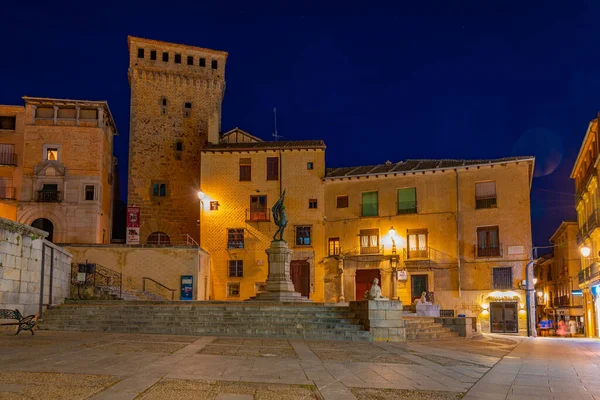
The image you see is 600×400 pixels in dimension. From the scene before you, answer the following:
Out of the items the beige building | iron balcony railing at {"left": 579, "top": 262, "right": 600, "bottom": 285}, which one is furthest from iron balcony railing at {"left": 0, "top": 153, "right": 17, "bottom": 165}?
iron balcony railing at {"left": 579, "top": 262, "right": 600, "bottom": 285}

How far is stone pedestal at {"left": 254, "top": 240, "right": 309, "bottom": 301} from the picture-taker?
23688 millimetres

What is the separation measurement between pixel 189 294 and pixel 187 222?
10.1 meters

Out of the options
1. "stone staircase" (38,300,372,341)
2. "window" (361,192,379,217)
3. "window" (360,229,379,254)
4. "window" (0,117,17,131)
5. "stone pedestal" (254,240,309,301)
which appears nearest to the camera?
"stone staircase" (38,300,372,341)

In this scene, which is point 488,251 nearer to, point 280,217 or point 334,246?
point 334,246

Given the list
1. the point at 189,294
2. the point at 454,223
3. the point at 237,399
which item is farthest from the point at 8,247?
the point at 454,223

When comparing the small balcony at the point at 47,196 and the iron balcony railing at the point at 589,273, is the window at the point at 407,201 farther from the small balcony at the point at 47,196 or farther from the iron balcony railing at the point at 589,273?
→ the small balcony at the point at 47,196

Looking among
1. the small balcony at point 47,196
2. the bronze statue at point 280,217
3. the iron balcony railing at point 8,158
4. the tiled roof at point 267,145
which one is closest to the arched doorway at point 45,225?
the small balcony at point 47,196

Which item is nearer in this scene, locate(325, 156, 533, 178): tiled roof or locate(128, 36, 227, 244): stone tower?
locate(325, 156, 533, 178): tiled roof

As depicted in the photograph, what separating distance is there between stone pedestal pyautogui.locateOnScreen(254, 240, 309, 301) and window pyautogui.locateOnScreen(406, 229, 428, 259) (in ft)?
43.2

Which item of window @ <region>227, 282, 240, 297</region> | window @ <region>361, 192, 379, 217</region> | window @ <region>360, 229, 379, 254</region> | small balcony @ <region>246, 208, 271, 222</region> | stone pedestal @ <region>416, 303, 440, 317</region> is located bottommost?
stone pedestal @ <region>416, 303, 440, 317</region>

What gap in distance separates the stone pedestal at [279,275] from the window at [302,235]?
12.6 metres

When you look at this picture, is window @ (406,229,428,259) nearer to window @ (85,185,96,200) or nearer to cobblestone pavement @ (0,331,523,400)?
window @ (85,185,96,200)

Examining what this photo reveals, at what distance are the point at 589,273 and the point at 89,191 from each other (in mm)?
30764

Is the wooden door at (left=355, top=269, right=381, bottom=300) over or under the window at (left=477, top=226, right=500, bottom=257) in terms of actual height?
under
